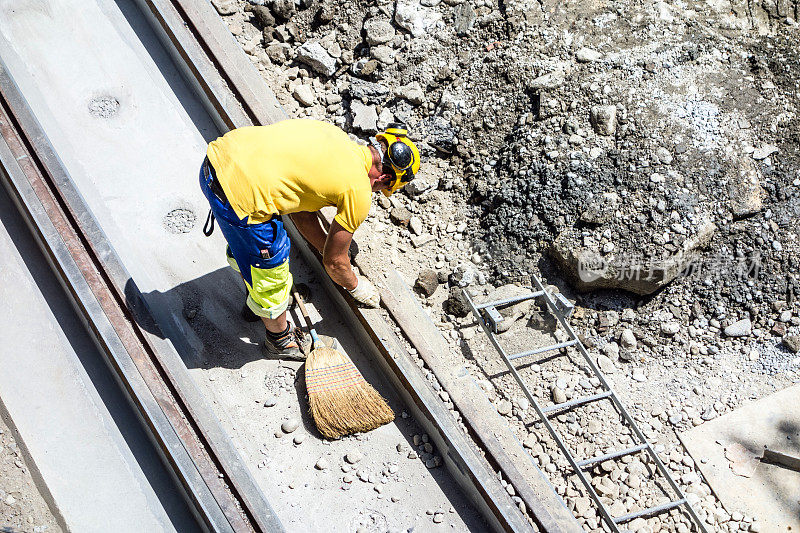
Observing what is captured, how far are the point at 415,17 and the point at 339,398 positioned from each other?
128 inches

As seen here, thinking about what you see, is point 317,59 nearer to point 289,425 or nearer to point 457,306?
point 457,306

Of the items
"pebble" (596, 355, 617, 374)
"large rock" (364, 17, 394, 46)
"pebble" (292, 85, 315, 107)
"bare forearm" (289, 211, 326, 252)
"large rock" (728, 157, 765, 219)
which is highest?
"large rock" (364, 17, 394, 46)

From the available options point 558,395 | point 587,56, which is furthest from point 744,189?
point 558,395

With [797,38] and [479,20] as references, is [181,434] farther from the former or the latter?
[797,38]

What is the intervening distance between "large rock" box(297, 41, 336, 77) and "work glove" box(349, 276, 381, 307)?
2.08 m

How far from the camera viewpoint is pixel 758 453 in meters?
4.09

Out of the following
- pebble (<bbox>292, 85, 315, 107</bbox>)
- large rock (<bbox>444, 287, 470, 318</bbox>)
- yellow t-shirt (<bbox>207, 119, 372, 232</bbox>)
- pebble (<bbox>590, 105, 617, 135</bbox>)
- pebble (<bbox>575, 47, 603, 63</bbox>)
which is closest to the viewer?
yellow t-shirt (<bbox>207, 119, 372, 232</bbox>)

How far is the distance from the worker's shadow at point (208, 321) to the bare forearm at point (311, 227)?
0.67m

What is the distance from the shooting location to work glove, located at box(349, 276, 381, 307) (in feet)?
13.4

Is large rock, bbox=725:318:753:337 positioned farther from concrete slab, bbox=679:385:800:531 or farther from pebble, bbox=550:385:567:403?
pebble, bbox=550:385:567:403

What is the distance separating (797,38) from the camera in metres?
5.13

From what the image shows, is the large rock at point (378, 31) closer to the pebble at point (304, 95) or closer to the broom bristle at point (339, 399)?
the pebble at point (304, 95)

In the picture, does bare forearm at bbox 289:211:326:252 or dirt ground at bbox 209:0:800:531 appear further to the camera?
dirt ground at bbox 209:0:800:531

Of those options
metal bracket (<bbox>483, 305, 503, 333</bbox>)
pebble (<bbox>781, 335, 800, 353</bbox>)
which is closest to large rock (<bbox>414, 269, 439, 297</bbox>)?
metal bracket (<bbox>483, 305, 503, 333</bbox>)
